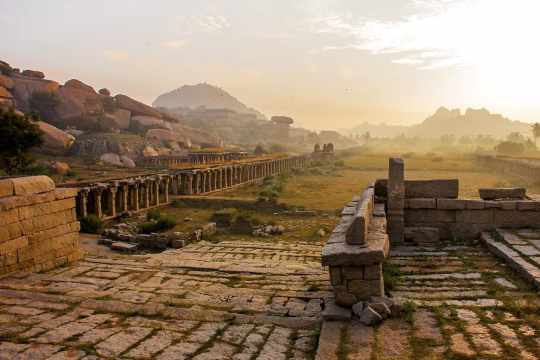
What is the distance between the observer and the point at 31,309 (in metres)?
6.18

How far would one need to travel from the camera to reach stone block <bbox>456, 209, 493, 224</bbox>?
981 centimetres

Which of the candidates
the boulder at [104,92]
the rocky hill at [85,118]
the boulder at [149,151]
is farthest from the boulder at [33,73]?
the boulder at [149,151]

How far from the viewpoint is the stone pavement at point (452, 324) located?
15.0ft

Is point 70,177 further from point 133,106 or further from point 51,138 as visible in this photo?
point 133,106

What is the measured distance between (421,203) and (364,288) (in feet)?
16.0

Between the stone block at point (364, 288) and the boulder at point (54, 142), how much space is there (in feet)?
186

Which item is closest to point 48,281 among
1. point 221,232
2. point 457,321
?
point 457,321

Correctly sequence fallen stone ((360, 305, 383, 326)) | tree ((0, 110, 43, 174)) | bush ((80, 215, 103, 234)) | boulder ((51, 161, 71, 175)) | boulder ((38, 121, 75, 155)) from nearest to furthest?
fallen stone ((360, 305, 383, 326)) < bush ((80, 215, 103, 234)) < tree ((0, 110, 43, 174)) < boulder ((51, 161, 71, 175)) < boulder ((38, 121, 75, 155))

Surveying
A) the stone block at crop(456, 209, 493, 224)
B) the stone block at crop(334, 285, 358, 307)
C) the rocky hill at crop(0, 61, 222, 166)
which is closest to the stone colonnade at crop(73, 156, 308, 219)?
the stone block at crop(456, 209, 493, 224)

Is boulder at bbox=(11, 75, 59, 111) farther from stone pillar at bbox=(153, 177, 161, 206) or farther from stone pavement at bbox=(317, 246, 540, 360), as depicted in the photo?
stone pavement at bbox=(317, 246, 540, 360)

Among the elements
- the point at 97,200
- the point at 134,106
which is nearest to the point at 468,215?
the point at 97,200

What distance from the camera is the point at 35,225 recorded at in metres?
9.15

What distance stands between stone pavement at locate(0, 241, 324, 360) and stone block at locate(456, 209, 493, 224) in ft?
12.3

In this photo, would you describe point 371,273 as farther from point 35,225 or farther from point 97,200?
point 97,200
